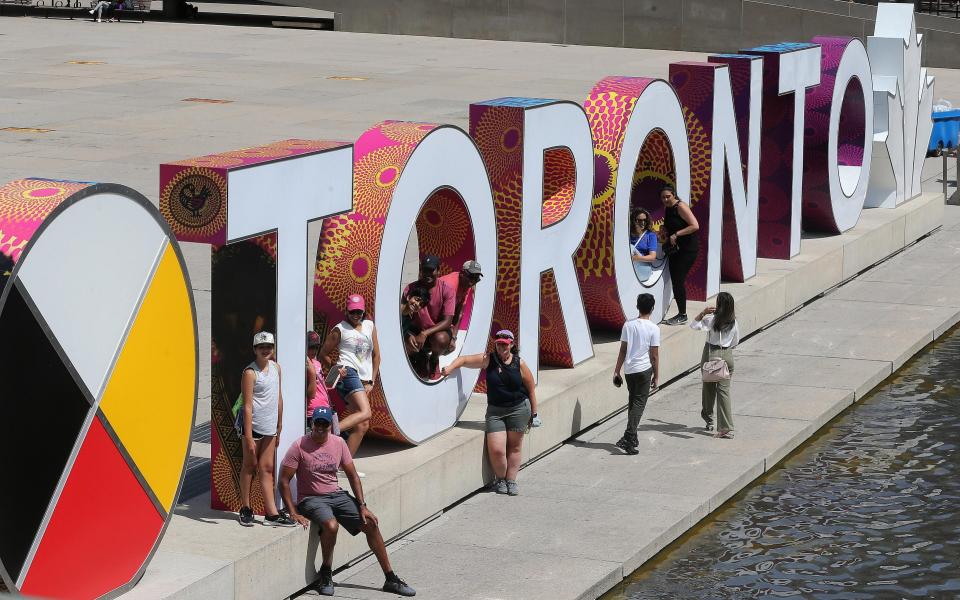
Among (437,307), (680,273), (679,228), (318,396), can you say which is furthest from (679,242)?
(318,396)

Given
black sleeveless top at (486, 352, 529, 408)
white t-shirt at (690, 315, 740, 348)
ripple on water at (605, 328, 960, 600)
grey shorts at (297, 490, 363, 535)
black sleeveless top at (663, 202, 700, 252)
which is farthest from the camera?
black sleeveless top at (663, 202, 700, 252)

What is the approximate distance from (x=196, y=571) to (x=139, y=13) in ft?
148

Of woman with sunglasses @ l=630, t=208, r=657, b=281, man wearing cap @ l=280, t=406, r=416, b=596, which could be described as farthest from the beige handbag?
man wearing cap @ l=280, t=406, r=416, b=596

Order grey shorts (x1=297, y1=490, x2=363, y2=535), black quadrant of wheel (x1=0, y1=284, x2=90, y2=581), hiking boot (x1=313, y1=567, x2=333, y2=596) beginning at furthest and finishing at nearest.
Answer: hiking boot (x1=313, y1=567, x2=333, y2=596), grey shorts (x1=297, y1=490, x2=363, y2=535), black quadrant of wheel (x1=0, y1=284, x2=90, y2=581)

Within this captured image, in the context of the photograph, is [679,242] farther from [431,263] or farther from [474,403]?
[431,263]

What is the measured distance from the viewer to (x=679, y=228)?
1698 centimetres

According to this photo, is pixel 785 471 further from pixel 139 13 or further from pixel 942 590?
pixel 139 13

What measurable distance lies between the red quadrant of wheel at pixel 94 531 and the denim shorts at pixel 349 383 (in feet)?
7.81

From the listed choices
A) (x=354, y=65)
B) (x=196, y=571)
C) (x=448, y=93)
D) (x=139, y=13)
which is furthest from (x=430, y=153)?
(x=139, y=13)

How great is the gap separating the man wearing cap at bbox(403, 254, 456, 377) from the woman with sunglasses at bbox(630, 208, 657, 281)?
13.3 feet

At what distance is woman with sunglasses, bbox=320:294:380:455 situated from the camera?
1170 centimetres

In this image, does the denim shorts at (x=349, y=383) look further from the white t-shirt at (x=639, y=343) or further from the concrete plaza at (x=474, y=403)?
the white t-shirt at (x=639, y=343)

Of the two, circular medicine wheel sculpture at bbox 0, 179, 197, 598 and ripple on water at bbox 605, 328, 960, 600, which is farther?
ripple on water at bbox 605, 328, 960, 600

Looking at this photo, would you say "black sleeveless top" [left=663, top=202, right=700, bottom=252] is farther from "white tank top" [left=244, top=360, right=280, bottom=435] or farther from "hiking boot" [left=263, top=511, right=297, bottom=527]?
"hiking boot" [left=263, top=511, right=297, bottom=527]
